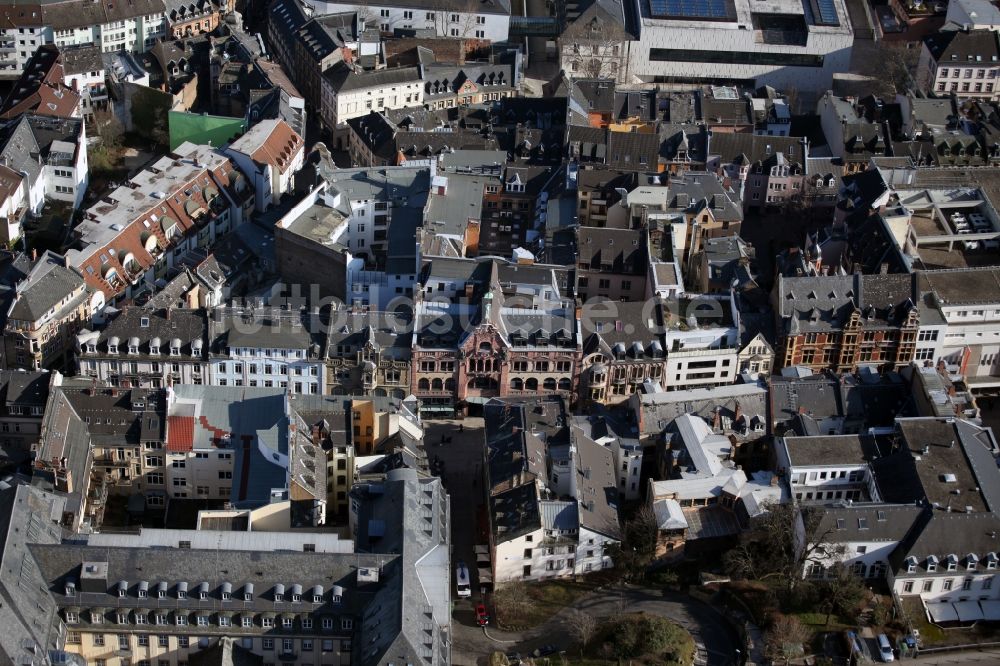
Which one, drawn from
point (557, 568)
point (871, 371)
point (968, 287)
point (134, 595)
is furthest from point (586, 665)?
point (968, 287)

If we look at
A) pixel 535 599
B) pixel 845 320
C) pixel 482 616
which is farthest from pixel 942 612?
pixel 482 616

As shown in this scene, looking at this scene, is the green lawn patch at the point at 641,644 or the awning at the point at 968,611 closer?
the green lawn patch at the point at 641,644

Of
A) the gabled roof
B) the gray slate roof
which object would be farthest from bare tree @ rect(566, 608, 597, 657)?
the gabled roof

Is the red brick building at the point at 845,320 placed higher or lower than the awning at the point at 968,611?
higher

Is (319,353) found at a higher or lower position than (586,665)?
higher

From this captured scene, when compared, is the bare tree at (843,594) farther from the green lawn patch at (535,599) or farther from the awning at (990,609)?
the green lawn patch at (535,599)

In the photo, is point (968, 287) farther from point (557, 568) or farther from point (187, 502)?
point (187, 502)

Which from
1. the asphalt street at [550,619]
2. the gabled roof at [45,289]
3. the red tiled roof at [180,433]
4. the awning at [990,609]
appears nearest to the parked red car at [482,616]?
the asphalt street at [550,619]
